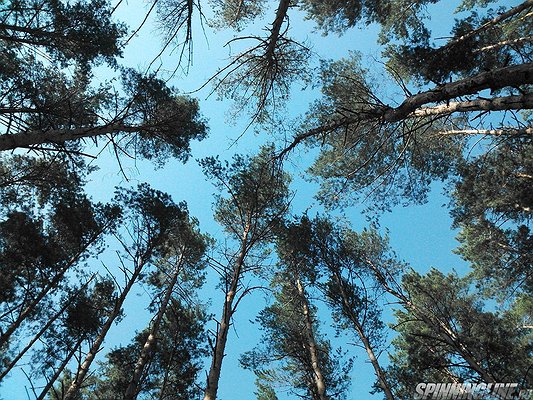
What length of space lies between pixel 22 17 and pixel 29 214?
558 centimetres

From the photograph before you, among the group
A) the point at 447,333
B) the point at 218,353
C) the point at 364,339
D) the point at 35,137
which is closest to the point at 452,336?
the point at 364,339

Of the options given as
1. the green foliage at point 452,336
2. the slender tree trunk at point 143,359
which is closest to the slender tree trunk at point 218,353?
the slender tree trunk at point 143,359

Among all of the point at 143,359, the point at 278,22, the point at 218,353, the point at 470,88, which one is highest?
the point at 278,22

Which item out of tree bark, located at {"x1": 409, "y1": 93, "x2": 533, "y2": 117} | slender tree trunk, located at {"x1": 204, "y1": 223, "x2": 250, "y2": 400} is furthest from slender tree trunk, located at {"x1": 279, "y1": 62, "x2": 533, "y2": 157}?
slender tree trunk, located at {"x1": 204, "y1": 223, "x2": 250, "y2": 400}

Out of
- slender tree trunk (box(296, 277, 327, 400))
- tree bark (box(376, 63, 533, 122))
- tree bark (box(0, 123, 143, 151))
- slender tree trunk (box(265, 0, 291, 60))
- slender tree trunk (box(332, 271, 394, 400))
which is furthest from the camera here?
slender tree trunk (box(296, 277, 327, 400))

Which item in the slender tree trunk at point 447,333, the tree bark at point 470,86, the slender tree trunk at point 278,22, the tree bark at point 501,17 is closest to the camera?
the tree bark at point 470,86

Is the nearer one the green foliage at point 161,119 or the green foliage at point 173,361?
the green foliage at point 161,119

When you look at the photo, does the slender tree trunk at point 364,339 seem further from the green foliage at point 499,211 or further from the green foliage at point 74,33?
the green foliage at point 74,33

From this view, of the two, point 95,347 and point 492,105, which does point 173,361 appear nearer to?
point 95,347

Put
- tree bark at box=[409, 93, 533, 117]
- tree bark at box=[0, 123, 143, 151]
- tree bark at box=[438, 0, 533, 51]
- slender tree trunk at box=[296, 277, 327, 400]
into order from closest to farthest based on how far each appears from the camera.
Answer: tree bark at box=[409, 93, 533, 117], tree bark at box=[0, 123, 143, 151], tree bark at box=[438, 0, 533, 51], slender tree trunk at box=[296, 277, 327, 400]

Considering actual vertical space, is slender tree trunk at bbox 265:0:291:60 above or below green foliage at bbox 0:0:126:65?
below

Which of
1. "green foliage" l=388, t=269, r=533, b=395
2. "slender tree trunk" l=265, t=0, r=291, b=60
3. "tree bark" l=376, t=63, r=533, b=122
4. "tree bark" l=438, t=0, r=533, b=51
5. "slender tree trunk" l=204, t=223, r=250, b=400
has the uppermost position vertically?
"tree bark" l=438, t=0, r=533, b=51

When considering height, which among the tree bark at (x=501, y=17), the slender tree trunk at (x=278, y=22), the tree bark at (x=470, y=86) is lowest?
the tree bark at (x=470, y=86)

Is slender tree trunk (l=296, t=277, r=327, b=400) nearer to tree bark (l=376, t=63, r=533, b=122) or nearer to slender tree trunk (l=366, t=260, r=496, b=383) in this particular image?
slender tree trunk (l=366, t=260, r=496, b=383)
